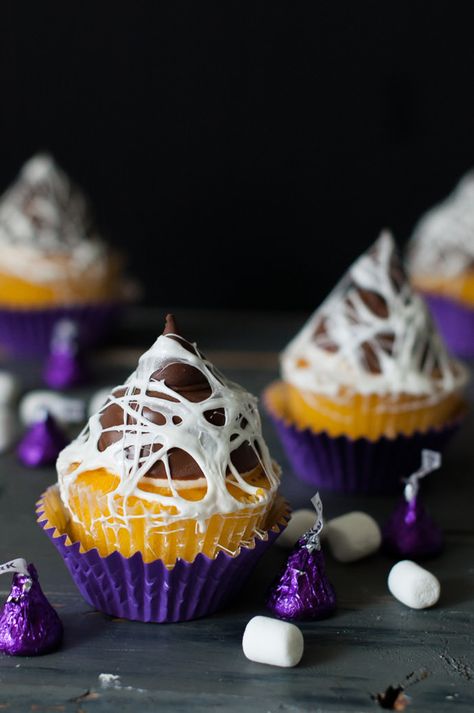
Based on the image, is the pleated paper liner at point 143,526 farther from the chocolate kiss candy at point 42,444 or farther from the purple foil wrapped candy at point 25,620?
the chocolate kiss candy at point 42,444

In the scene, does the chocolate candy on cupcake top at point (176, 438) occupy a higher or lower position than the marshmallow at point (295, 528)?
higher

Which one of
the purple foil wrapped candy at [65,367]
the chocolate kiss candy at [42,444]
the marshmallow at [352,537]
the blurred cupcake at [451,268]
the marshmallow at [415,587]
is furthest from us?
the blurred cupcake at [451,268]

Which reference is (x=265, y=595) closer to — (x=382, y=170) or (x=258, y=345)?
(x=258, y=345)

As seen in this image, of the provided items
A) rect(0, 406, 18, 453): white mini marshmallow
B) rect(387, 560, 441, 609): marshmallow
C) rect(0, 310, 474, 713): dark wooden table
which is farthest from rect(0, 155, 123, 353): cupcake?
rect(387, 560, 441, 609): marshmallow

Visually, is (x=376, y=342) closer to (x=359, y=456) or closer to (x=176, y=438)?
(x=359, y=456)

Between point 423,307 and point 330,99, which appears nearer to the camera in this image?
point 423,307

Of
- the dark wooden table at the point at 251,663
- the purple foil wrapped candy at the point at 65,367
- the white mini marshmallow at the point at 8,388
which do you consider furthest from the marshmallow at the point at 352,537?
the purple foil wrapped candy at the point at 65,367

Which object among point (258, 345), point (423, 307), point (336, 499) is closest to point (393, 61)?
point (258, 345)
